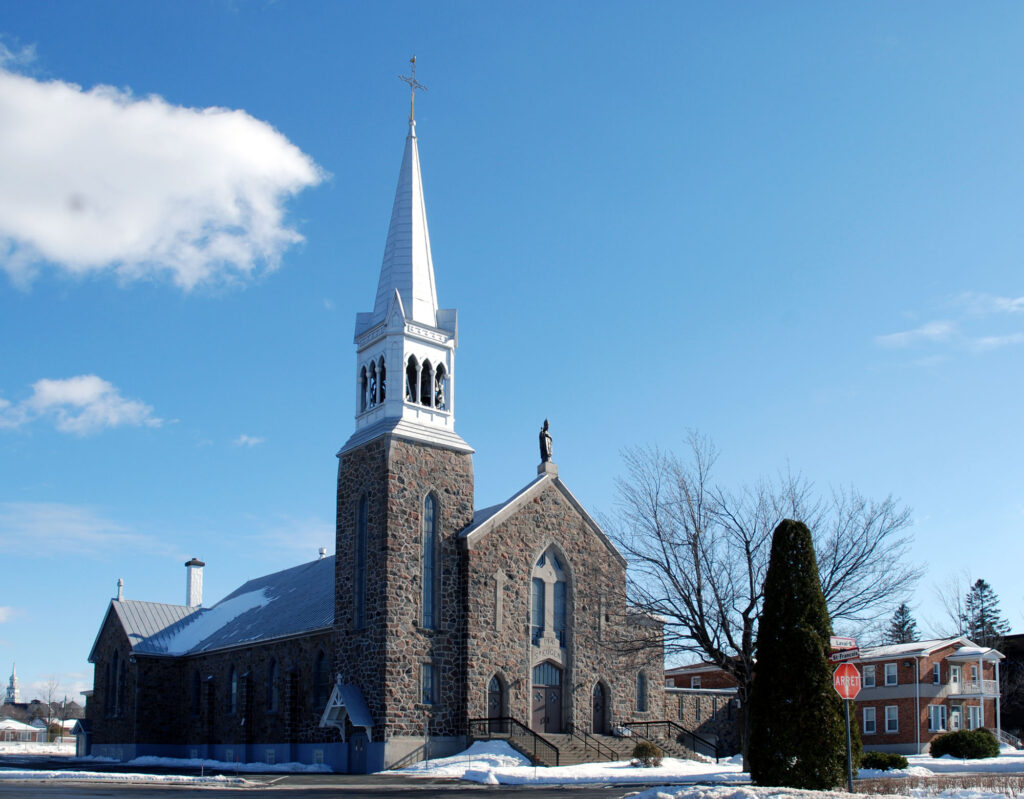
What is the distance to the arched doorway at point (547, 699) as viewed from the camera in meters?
38.3

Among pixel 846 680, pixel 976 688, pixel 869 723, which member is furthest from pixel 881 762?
pixel 976 688

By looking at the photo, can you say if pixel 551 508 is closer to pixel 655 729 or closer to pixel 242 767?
pixel 655 729

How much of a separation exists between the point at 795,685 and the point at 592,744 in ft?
61.4

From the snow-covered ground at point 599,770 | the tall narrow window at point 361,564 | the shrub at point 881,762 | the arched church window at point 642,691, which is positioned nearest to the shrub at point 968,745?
the snow-covered ground at point 599,770

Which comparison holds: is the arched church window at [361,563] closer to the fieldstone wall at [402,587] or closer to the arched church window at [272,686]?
the fieldstone wall at [402,587]

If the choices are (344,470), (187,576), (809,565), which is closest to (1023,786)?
(809,565)

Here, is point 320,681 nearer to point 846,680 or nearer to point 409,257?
point 409,257

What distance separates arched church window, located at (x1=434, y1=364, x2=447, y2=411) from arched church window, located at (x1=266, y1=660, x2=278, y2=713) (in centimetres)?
1211

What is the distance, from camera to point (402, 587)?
35562mm

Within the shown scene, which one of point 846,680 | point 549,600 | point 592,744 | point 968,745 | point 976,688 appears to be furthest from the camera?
point 976,688

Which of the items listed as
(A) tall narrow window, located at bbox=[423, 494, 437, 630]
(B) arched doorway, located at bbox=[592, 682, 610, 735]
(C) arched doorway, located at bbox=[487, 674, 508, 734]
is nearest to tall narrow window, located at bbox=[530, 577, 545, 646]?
(C) arched doorway, located at bbox=[487, 674, 508, 734]

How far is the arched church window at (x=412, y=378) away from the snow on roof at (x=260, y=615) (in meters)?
8.63

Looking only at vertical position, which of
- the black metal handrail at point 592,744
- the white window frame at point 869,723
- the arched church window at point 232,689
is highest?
the arched church window at point 232,689

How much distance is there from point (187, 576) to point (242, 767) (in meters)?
21.5
